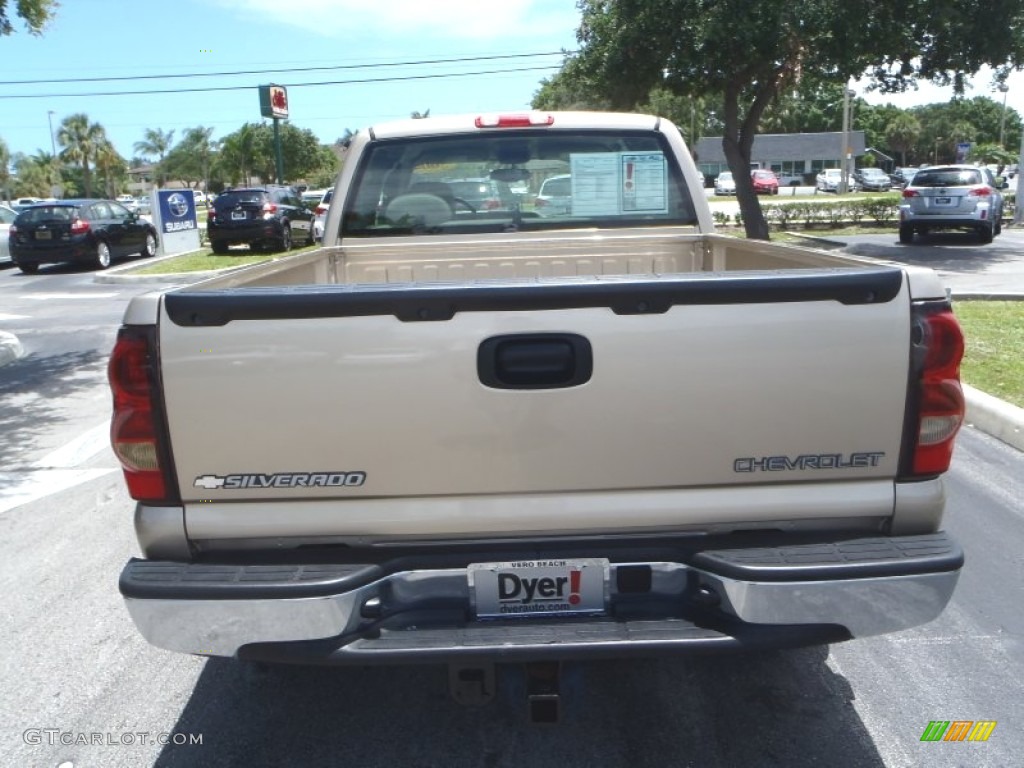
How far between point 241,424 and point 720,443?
1.34 meters

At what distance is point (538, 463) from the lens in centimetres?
261

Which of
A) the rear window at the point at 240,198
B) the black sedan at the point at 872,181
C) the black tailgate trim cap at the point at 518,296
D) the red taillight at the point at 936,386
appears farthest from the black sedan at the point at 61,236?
the black sedan at the point at 872,181

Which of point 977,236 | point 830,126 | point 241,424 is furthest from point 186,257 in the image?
point 830,126

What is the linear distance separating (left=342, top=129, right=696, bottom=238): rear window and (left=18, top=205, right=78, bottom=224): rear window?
17.1 metres

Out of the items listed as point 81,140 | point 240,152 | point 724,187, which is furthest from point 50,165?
point 724,187

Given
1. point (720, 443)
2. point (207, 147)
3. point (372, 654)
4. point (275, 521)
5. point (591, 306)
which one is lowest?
point (372, 654)

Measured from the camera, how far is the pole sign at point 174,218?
877 inches

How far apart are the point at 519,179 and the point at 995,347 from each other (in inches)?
238

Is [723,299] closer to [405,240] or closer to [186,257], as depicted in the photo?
[405,240]

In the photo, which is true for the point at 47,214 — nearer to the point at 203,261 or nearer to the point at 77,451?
the point at 203,261

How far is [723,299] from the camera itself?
253 cm

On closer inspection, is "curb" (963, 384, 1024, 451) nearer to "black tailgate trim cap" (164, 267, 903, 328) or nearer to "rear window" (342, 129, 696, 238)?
"rear window" (342, 129, 696, 238)

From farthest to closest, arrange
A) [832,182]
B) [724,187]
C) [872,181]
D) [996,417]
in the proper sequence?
[872,181] < [832,182] < [724,187] < [996,417]

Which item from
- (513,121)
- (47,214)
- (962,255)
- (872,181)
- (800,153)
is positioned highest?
(800,153)
